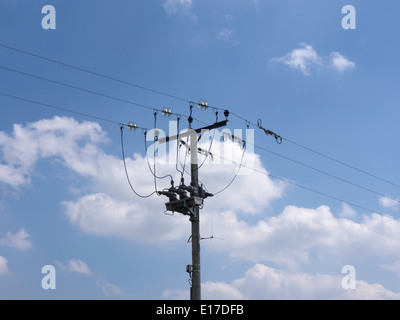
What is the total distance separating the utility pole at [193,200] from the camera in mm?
22844

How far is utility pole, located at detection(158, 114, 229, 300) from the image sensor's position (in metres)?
22.8

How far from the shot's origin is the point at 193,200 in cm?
2361

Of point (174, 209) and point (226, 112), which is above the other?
point (226, 112)

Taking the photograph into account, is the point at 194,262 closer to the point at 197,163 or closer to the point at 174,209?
the point at 174,209

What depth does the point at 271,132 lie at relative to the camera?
27.1 meters

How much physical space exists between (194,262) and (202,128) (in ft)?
20.3
